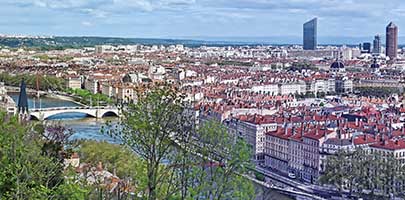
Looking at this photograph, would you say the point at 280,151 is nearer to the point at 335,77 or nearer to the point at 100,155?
the point at 100,155

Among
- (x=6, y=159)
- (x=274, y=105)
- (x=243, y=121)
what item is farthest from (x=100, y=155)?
(x=274, y=105)

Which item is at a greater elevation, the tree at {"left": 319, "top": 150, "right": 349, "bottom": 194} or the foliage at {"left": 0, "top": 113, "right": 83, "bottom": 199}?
the foliage at {"left": 0, "top": 113, "right": 83, "bottom": 199}

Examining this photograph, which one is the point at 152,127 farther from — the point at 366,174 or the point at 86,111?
the point at 86,111

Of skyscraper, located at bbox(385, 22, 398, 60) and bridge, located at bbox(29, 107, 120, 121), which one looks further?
skyscraper, located at bbox(385, 22, 398, 60)

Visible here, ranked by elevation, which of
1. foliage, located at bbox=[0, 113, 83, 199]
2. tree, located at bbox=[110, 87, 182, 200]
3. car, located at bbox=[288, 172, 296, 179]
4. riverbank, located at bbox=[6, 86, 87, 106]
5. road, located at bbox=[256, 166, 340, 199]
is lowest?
car, located at bbox=[288, 172, 296, 179]

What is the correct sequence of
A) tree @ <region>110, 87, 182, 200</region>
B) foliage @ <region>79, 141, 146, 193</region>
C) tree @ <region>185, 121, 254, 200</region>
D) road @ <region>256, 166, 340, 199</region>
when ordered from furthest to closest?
road @ <region>256, 166, 340, 199</region> < foliage @ <region>79, 141, 146, 193</region> < tree @ <region>185, 121, 254, 200</region> < tree @ <region>110, 87, 182, 200</region>

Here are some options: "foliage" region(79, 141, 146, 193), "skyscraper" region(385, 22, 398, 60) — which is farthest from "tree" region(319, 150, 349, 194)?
"skyscraper" region(385, 22, 398, 60)

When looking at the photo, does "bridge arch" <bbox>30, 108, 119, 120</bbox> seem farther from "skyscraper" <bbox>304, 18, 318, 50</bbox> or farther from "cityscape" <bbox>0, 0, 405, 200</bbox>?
"skyscraper" <bbox>304, 18, 318, 50</bbox>

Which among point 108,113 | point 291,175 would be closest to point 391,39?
point 108,113

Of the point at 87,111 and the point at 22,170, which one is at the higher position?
the point at 22,170
